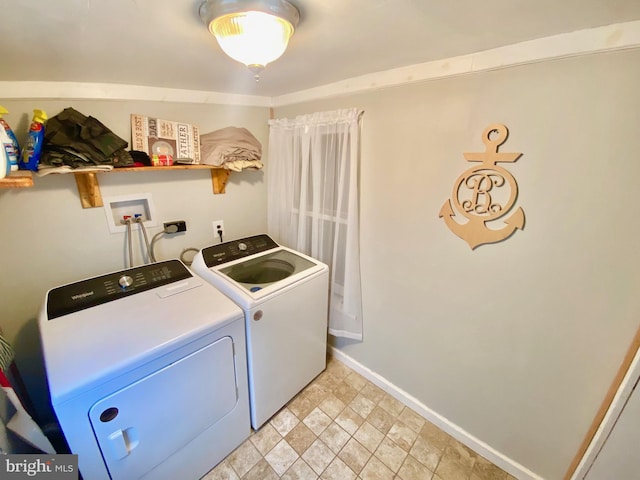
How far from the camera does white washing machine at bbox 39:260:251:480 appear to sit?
940 mm

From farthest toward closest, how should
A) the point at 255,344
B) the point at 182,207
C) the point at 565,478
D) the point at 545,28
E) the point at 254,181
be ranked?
the point at 254,181 → the point at 182,207 → the point at 255,344 → the point at 565,478 → the point at 545,28

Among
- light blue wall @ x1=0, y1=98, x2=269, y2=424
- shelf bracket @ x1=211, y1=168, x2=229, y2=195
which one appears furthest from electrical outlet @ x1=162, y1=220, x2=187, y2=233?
shelf bracket @ x1=211, y1=168, x2=229, y2=195

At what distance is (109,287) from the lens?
1359mm

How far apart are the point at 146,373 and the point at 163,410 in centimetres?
22

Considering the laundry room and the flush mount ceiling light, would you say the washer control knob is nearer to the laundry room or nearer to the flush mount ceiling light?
the laundry room

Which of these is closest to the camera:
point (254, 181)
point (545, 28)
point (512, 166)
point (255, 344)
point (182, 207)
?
point (545, 28)

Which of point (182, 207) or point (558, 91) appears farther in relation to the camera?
point (182, 207)

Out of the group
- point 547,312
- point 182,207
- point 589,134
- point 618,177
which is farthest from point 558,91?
point 182,207

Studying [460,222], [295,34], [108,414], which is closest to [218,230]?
[108,414]

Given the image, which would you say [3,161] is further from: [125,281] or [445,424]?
[445,424]

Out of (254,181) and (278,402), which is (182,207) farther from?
(278,402)

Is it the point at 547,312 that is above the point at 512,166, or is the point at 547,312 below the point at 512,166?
below

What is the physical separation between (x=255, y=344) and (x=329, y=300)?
75cm

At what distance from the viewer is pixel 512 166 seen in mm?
1119
